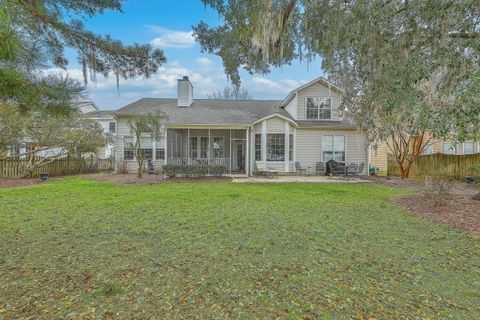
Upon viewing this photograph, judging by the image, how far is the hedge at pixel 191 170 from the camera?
14.9m

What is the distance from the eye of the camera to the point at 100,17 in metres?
4.38

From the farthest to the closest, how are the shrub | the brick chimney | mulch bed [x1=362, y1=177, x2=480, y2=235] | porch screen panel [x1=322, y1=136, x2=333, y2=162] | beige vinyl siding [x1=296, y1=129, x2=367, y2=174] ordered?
the brick chimney < porch screen panel [x1=322, y1=136, x2=333, y2=162] < beige vinyl siding [x1=296, y1=129, x2=367, y2=174] < the shrub < mulch bed [x1=362, y1=177, x2=480, y2=235]

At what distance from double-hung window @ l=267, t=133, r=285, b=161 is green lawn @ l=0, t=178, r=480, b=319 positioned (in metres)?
9.04

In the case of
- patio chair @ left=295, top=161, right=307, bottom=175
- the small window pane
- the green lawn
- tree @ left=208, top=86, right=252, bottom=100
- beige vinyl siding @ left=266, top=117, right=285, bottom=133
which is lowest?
the green lawn

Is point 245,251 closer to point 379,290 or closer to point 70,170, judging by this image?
point 379,290

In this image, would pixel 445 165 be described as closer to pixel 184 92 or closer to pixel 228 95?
pixel 184 92

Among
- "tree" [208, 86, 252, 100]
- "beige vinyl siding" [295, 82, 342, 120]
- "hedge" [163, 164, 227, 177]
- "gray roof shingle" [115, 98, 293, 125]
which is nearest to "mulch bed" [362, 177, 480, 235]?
"hedge" [163, 164, 227, 177]

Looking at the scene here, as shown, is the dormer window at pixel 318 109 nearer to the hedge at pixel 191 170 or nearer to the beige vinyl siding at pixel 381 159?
the beige vinyl siding at pixel 381 159

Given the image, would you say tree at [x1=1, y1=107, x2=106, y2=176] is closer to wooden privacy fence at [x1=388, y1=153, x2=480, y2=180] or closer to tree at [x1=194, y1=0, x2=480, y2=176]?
tree at [x1=194, y1=0, x2=480, y2=176]

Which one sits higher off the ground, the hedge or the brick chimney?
the brick chimney

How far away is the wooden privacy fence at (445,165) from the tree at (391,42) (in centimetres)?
1101

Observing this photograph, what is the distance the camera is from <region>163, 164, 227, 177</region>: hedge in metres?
14.9

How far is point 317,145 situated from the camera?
686 inches

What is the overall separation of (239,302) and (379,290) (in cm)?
165
